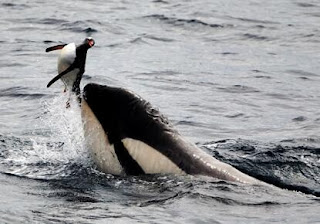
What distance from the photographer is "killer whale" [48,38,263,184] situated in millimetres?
9242

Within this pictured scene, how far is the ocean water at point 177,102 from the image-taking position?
8922mm

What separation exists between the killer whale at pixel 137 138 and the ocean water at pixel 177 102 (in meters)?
0.12

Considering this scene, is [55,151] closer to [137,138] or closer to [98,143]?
[98,143]

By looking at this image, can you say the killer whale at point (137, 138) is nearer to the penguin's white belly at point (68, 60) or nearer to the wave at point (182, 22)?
the penguin's white belly at point (68, 60)

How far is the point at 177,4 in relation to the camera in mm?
25531

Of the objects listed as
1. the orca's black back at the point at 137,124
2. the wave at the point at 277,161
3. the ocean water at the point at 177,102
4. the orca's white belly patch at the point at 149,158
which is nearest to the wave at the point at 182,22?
the ocean water at the point at 177,102

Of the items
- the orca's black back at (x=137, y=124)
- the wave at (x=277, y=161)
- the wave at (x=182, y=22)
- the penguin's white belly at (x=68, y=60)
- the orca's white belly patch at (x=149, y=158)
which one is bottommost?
the wave at (x=182, y=22)

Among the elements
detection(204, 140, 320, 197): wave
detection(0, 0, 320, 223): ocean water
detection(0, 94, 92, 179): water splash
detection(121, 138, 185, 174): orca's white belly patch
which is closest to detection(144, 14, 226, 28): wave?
detection(0, 0, 320, 223): ocean water

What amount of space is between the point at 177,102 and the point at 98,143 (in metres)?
5.71

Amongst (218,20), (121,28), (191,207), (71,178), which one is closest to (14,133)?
(71,178)

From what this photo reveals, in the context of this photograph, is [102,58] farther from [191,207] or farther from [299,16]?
[191,207]

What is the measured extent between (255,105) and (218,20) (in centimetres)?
843

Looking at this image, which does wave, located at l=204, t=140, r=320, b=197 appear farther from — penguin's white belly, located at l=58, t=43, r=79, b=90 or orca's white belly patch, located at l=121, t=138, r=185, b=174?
penguin's white belly, located at l=58, t=43, r=79, b=90

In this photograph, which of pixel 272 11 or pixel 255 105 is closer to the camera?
pixel 255 105
